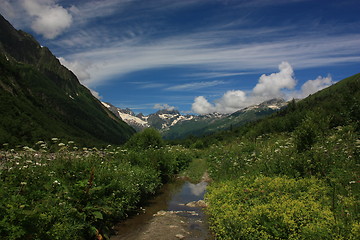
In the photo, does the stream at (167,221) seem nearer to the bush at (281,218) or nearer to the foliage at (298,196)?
the foliage at (298,196)

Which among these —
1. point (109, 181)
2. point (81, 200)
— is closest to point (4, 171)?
point (81, 200)

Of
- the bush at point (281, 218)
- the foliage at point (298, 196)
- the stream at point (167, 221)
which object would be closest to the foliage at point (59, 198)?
the stream at point (167, 221)

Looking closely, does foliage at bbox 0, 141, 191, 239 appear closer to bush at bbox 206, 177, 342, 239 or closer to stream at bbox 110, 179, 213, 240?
stream at bbox 110, 179, 213, 240

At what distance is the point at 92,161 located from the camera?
493 inches

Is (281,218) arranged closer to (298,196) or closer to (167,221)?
(298,196)

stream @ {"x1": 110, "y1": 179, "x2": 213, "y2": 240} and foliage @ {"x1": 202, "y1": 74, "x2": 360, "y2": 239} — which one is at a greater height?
foliage @ {"x1": 202, "y1": 74, "x2": 360, "y2": 239}

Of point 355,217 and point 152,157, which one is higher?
point 152,157

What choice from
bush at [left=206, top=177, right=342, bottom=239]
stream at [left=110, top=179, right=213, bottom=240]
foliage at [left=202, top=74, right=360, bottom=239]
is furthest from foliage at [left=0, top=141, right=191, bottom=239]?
bush at [left=206, top=177, right=342, bottom=239]

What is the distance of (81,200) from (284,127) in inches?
2306

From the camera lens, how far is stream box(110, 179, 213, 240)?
10039 mm

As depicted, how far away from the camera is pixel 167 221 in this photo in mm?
11734

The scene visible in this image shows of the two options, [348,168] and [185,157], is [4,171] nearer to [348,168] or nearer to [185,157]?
[348,168]

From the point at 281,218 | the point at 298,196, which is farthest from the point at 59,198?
the point at 298,196

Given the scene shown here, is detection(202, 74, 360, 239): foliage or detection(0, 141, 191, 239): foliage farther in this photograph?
detection(202, 74, 360, 239): foliage
